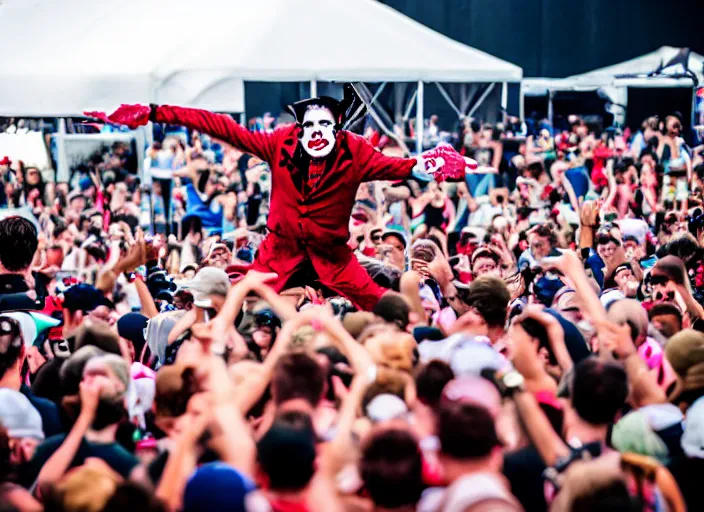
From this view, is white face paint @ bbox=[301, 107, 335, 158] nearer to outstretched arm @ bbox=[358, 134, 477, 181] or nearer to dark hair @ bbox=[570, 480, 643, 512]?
outstretched arm @ bbox=[358, 134, 477, 181]

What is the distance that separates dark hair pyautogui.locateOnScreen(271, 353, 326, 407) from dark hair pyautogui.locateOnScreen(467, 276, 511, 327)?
1.56m

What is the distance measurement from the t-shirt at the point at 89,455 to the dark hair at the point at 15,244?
91.0 inches

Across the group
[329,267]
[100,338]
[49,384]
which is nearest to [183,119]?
[329,267]

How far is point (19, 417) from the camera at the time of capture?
167 inches

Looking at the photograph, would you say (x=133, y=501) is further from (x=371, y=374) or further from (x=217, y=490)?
(x=371, y=374)

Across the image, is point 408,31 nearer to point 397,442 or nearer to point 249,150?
point 249,150

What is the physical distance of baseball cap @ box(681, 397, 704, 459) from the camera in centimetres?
396

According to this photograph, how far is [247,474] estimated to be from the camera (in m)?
3.44

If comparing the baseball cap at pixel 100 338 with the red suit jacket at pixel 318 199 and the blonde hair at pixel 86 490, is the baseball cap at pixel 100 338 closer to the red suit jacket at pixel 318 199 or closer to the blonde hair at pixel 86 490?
the blonde hair at pixel 86 490

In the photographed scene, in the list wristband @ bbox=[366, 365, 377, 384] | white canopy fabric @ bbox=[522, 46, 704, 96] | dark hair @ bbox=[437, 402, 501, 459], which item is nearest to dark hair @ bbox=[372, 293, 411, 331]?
wristband @ bbox=[366, 365, 377, 384]

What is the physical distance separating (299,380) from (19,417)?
43.7 inches

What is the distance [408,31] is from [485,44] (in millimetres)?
12057

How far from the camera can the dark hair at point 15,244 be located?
19.6ft

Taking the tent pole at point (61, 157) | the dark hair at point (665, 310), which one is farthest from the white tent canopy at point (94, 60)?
the dark hair at point (665, 310)
